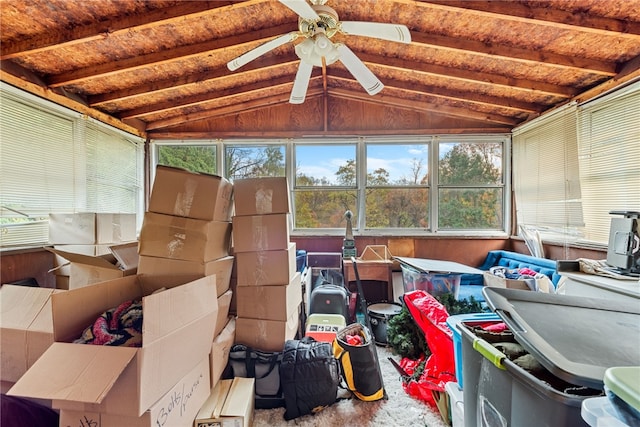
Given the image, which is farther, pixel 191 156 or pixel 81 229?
pixel 191 156

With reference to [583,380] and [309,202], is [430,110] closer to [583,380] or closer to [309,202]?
[309,202]

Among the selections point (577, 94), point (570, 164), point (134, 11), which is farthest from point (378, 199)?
point (134, 11)

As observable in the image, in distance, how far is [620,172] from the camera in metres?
2.51

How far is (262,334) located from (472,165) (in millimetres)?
3657

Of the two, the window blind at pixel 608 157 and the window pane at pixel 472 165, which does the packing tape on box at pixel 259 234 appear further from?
the window blind at pixel 608 157

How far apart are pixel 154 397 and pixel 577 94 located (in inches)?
169

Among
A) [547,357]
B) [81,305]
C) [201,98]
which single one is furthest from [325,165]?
[547,357]

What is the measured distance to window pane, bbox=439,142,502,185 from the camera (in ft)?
13.1

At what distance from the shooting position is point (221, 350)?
174cm

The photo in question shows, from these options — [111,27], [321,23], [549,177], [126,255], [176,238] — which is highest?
[111,27]

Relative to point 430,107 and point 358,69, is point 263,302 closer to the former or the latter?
A: point 358,69

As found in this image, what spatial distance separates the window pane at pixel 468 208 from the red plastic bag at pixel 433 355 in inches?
87.5

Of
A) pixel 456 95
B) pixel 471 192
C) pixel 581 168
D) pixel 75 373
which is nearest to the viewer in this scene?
pixel 75 373

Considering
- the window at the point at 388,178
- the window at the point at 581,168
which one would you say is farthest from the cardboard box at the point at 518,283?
the window at the point at 388,178
